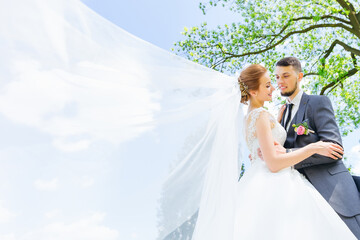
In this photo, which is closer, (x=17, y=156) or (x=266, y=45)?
(x=17, y=156)

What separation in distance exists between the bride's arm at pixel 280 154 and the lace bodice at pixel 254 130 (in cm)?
16

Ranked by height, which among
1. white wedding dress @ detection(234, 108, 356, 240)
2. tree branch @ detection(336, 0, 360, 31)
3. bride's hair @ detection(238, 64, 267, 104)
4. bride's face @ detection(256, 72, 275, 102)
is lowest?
white wedding dress @ detection(234, 108, 356, 240)

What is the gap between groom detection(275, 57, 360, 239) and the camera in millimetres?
2771

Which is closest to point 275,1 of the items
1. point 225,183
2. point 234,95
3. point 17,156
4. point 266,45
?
point 266,45

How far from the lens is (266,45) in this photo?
38.1 ft

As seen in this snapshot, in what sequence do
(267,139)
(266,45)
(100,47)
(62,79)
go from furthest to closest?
(266,45) < (267,139) < (100,47) < (62,79)

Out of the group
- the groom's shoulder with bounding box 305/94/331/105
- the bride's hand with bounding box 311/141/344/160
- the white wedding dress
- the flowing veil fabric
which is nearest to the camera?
the flowing veil fabric

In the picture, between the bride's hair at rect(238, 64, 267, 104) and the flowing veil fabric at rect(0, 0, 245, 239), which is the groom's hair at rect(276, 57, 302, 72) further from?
the flowing veil fabric at rect(0, 0, 245, 239)

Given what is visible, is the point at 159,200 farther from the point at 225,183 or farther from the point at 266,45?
the point at 266,45

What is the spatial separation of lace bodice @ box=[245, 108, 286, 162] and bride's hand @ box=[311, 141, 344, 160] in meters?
0.39

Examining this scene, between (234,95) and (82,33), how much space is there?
1436mm

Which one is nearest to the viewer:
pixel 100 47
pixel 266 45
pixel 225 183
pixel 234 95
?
pixel 100 47

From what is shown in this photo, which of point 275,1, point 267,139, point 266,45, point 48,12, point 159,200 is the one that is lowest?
point 159,200

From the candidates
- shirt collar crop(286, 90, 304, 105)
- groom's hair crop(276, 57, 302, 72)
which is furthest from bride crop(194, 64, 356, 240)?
groom's hair crop(276, 57, 302, 72)
